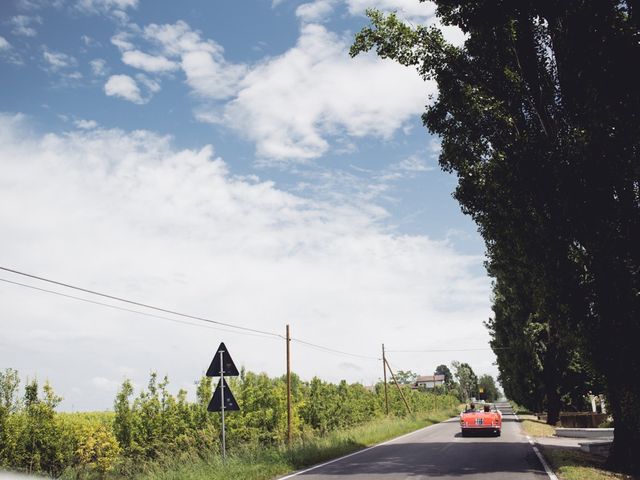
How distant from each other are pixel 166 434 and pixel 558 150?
67.6 feet

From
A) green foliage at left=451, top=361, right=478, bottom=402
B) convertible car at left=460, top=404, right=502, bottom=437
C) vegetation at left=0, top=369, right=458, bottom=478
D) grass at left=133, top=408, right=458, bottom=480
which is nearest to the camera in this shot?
grass at left=133, top=408, right=458, bottom=480

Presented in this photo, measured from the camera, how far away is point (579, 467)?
12.5 metres

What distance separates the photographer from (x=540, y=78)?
15109 mm

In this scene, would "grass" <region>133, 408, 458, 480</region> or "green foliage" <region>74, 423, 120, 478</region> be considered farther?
"green foliage" <region>74, 423, 120, 478</region>

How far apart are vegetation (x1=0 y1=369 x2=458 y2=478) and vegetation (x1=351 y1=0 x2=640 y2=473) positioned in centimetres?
891

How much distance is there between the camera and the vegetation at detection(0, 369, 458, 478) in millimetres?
17500

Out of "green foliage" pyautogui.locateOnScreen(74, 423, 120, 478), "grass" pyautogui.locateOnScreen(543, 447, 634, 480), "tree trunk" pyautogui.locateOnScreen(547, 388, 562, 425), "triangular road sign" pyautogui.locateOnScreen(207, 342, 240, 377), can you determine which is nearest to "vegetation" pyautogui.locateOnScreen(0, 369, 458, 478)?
"green foliage" pyautogui.locateOnScreen(74, 423, 120, 478)

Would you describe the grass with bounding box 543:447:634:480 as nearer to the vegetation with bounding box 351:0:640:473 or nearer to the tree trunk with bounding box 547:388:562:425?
the vegetation with bounding box 351:0:640:473

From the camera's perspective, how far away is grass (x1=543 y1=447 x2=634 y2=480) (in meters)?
11.3

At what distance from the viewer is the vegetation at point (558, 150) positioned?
13062 mm

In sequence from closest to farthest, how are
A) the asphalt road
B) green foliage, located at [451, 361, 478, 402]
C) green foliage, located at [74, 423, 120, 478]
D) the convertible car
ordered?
the asphalt road
green foliage, located at [74, 423, 120, 478]
the convertible car
green foliage, located at [451, 361, 478, 402]

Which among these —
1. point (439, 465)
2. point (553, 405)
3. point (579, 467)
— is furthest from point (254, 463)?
point (553, 405)

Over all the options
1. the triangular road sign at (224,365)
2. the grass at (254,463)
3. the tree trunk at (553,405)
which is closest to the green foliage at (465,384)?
the tree trunk at (553,405)

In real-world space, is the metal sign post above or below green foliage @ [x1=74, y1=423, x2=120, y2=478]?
above
